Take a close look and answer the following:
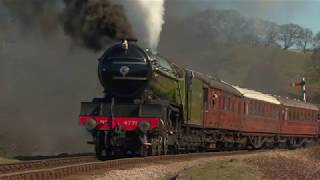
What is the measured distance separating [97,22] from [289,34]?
3666 inches

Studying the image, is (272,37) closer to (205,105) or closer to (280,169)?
(205,105)

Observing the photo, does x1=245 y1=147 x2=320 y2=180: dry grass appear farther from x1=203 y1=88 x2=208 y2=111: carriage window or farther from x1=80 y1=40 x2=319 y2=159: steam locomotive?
x1=203 y1=88 x2=208 y2=111: carriage window

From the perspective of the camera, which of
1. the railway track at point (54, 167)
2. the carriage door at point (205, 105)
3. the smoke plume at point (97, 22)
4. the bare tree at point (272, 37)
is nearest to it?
the railway track at point (54, 167)

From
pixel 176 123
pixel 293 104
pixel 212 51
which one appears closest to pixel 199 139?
pixel 176 123

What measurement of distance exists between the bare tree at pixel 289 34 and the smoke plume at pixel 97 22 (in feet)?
289

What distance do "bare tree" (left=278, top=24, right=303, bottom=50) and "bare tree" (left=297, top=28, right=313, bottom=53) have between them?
0.59m

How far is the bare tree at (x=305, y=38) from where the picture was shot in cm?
10862

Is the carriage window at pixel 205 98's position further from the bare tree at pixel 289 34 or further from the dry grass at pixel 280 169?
the bare tree at pixel 289 34

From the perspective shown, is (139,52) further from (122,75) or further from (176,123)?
(176,123)

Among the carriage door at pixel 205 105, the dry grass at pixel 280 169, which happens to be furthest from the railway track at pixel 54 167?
the carriage door at pixel 205 105

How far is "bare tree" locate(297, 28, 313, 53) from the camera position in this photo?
109 metres

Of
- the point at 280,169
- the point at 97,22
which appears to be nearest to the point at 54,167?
the point at 280,169

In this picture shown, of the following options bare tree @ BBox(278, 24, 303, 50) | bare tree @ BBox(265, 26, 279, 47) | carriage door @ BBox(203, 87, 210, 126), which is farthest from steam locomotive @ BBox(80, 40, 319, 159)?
bare tree @ BBox(278, 24, 303, 50)

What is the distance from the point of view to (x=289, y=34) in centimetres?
10862
